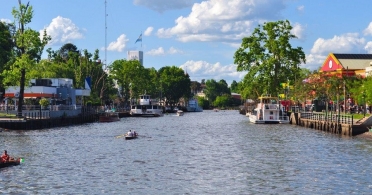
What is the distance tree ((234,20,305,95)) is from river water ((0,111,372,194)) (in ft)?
200

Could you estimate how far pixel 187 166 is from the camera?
5153 cm

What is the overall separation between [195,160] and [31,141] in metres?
25.3

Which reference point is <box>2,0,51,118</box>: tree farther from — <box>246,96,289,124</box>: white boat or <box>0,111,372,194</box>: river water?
<box>246,96,289,124</box>: white boat

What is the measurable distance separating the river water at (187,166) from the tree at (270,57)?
61.1m

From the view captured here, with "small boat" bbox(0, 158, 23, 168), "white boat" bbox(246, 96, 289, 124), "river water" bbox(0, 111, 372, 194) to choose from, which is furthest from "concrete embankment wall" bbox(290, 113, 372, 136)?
"small boat" bbox(0, 158, 23, 168)

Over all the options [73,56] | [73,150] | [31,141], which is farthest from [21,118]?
[73,56]

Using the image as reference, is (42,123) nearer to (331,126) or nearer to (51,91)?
(51,91)

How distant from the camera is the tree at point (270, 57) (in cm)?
13912

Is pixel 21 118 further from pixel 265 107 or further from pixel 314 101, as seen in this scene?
pixel 314 101

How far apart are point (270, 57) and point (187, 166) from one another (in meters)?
92.3

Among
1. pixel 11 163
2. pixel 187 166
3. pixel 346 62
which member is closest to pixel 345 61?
pixel 346 62

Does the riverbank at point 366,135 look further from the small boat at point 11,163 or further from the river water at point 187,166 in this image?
the small boat at point 11,163

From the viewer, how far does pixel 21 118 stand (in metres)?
93.2

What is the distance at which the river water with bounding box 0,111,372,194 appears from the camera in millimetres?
40781
